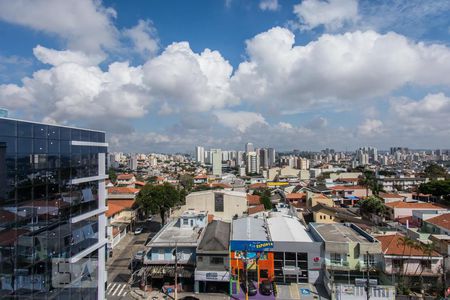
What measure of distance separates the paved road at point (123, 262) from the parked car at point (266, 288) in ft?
37.3

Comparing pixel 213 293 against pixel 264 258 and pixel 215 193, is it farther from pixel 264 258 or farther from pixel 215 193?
pixel 215 193

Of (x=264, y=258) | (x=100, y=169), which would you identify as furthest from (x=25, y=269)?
(x=264, y=258)

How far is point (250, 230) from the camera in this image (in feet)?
102

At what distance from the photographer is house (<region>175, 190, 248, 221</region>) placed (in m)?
43.6

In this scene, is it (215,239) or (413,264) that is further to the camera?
(215,239)

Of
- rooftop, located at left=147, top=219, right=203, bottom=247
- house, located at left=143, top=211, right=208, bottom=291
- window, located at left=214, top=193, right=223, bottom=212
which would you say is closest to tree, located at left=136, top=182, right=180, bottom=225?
window, located at left=214, top=193, right=223, bottom=212

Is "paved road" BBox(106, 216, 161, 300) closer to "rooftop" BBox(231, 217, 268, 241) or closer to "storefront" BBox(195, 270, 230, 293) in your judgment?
"storefront" BBox(195, 270, 230, 293)

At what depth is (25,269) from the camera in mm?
13781

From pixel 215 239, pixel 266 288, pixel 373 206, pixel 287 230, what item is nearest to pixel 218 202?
pixel 287 230

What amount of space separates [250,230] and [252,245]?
4.30 metres

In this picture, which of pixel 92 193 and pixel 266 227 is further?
pixel 266 227

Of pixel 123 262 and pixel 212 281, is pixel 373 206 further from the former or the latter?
pixel 123 262

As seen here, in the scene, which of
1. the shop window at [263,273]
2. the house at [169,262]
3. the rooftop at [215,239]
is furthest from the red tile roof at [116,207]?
the shop window at [263,273]

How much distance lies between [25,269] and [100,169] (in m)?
8.93
